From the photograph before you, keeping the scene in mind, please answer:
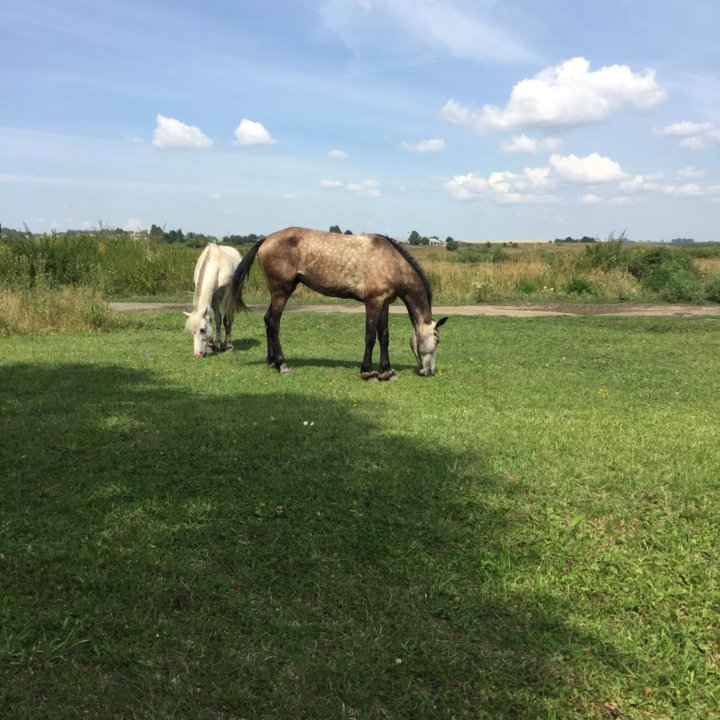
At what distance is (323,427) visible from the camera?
5988 millimetres

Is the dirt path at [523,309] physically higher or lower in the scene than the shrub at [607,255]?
lower

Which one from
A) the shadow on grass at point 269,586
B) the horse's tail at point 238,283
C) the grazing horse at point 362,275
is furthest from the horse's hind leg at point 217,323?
the shadow on grass at point 269,586

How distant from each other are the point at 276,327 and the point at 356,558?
6.06 meters

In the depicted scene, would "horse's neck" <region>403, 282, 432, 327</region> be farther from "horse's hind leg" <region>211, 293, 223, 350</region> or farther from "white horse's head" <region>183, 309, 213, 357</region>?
"horse's hind leg" <region>211, 293, 223, 350</region>

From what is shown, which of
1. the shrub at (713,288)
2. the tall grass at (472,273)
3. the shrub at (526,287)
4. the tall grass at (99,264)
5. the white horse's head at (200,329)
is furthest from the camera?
the shrub at (526,287)

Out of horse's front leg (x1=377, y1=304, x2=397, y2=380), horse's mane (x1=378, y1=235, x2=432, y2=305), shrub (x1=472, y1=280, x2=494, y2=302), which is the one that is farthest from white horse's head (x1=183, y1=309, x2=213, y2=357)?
shrub (x1=472, y1=280, x2=494, y2=302)

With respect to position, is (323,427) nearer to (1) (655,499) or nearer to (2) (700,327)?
(1) (655,499)

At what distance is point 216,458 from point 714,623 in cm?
364

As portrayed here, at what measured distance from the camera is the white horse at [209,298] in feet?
34.4

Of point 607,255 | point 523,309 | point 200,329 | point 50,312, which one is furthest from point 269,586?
point 607,255

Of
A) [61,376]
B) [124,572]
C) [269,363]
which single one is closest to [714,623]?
[124,572]

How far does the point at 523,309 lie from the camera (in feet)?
64.3

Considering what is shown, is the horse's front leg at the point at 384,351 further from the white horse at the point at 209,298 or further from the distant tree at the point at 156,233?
the distant tree at the point at 156,233

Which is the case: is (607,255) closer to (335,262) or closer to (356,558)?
(335,262)
